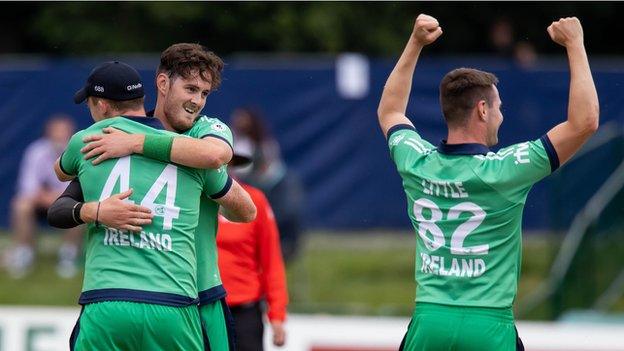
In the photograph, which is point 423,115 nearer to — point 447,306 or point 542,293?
point 542,293

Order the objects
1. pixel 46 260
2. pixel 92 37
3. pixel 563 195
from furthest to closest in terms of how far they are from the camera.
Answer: pixel 92 37
pixel 46 260
pixel 563 195


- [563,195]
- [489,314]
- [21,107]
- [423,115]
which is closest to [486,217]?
[489,314]

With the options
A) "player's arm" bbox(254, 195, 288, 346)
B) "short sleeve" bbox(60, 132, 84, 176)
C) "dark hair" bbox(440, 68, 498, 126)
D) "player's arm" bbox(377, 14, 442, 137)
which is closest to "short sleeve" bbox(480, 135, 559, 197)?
"dark hair" bbox(440, 68, 498, 126)

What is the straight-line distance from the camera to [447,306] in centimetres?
543

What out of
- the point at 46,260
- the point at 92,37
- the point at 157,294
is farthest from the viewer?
the point at 92,37

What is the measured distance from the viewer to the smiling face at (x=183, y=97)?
5570mm

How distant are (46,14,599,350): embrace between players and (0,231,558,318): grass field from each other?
19.9 ft

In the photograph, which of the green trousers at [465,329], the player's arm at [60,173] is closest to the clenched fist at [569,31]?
the green trousers at [465,329]

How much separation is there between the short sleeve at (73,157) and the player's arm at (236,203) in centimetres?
61

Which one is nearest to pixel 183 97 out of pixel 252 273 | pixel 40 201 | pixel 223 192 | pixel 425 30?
pixel 223 192

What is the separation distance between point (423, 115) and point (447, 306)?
1016cm

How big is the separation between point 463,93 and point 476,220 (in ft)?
1.78

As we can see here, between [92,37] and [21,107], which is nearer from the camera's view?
[21,107]

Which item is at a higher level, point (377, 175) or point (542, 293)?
point (377, 175)
